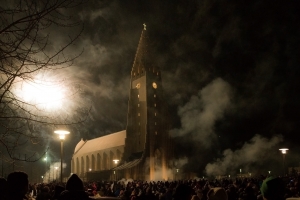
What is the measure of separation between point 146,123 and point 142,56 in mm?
18783

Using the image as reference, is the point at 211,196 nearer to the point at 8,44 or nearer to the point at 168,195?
the point at 8,44

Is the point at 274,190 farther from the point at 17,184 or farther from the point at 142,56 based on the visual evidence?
the point at 142,56

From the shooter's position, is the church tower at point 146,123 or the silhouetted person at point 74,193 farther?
the church tower at point 146,123

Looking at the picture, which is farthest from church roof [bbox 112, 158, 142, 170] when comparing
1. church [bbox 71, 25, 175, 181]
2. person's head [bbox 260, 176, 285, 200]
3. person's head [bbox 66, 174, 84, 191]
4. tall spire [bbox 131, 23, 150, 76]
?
person's head [bbox 260, 176, 285, 200]

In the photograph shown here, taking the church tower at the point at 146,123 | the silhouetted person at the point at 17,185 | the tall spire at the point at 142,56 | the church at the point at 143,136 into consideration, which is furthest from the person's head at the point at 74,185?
the tall spire at the point at 142,56

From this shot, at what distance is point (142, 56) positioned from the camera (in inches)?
3497

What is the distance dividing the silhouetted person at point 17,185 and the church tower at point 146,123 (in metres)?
70.1

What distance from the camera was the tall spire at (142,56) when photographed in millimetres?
87375

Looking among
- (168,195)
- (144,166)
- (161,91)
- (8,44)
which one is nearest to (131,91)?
(161,91)

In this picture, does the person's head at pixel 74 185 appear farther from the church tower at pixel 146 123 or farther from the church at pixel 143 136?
the church tower at pixel 146 123

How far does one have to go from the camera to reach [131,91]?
3482 inches

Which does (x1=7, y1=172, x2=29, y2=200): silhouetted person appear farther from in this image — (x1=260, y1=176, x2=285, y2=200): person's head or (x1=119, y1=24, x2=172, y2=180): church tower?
(x1=119, y1=24, x2=172, y2=180): church tower

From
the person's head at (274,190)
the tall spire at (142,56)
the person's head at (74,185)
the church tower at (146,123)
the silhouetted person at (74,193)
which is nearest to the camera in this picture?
the person's head at (274,190)

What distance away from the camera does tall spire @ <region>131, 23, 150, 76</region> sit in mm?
87375
